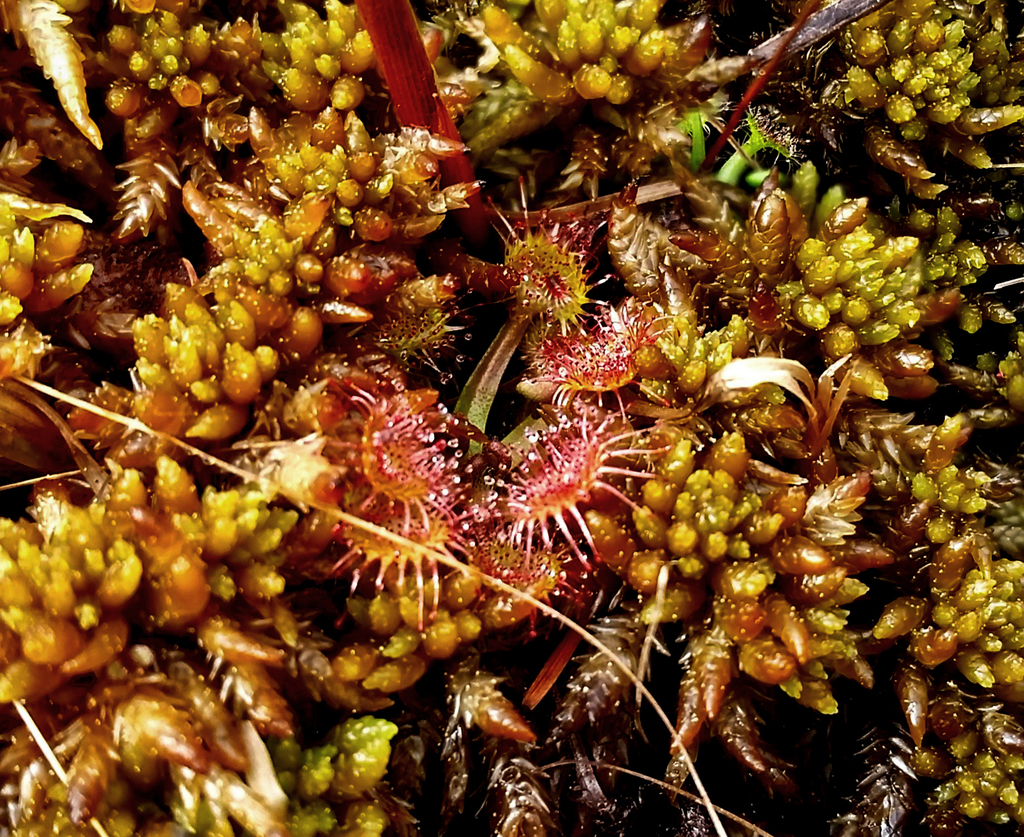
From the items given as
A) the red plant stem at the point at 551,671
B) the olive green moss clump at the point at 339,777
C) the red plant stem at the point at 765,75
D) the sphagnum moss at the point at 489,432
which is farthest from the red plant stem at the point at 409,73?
the olive green moss clump at the point at 339,777

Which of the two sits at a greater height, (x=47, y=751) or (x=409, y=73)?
(x=409, y=73)

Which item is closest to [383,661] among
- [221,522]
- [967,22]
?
[221,522]

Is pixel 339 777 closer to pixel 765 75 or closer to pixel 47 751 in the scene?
pixel 47 751

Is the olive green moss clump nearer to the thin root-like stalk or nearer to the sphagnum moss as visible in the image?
the sphagnum moss

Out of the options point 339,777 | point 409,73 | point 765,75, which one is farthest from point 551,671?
point 765,75

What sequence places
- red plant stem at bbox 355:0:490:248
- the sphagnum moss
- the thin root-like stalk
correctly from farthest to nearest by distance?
red plant stem at bbox 355:0:490:248 → the sphagnum moss → the thin root-like stalk

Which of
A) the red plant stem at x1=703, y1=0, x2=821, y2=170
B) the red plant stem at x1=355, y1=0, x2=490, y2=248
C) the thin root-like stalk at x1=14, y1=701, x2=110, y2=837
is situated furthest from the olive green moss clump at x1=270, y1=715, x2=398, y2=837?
the red plant stem at x1=703, y1=0, x2=821, y2=170

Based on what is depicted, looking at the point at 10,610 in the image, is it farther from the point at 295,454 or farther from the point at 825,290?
the point at 825,290
